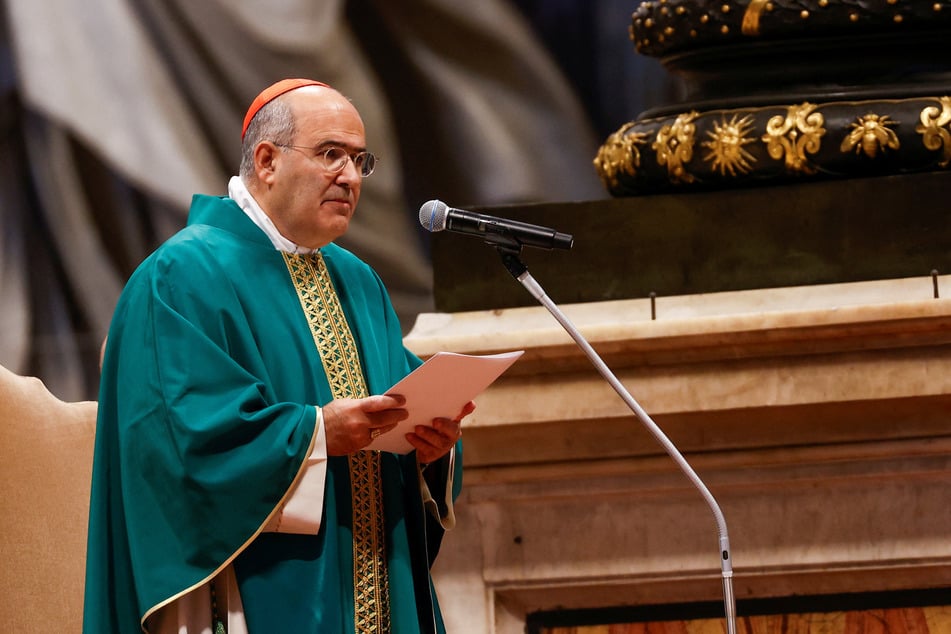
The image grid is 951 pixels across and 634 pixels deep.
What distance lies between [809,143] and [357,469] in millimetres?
1491

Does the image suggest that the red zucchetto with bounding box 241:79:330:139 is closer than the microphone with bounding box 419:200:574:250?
No

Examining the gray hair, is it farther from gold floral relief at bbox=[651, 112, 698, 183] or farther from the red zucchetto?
gold floral relief at bbox=[651, 112, 698, 183]

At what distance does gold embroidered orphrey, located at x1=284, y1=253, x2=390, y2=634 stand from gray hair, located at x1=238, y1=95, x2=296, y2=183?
0.18 m

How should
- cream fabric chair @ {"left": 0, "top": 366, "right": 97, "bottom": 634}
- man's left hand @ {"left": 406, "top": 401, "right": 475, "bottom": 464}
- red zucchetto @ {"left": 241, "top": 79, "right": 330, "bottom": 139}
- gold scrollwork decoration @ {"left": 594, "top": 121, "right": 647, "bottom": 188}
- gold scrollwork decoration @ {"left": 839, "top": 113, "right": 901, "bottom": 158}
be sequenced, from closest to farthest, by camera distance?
man's left hand @ {"left": 406, "top": 401, "right": 475, "bottom": 464}
red zucchetto @ {"left": 241, "top": 79, "right": 330, "bottom": 139}
cream fabric chair @ {"left": 0, "top": 366, "right": 97, "bottom": 634}
gold scrollwork decoration @ {"left": 839, "top": 113, "right": 901, "bottom": 158}
gold scrollwork decoration @ {"left": 594, "top": 121, "right": 647, "bottom": 188}

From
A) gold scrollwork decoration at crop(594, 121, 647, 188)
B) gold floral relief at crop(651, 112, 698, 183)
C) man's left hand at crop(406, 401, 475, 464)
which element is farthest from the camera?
gold scrollwork decoration at crop(594, 121, 647, 188)

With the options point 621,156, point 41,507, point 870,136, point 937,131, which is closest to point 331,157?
point 41,507

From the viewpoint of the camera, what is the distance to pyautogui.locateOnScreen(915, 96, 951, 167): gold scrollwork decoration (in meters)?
3.76

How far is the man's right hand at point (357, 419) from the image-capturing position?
102 inches

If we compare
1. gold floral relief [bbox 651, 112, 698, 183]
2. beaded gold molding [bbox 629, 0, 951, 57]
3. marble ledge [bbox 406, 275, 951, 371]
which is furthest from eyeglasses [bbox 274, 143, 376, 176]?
beaded gold molding [bbox 629, 0, 951, 57]

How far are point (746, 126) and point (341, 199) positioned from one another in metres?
1.34

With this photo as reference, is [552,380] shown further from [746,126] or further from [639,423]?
[746,126]

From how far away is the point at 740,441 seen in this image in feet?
11.9

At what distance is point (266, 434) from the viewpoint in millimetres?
2641

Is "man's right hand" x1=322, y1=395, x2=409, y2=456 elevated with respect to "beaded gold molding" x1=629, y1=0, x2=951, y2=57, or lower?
lower
